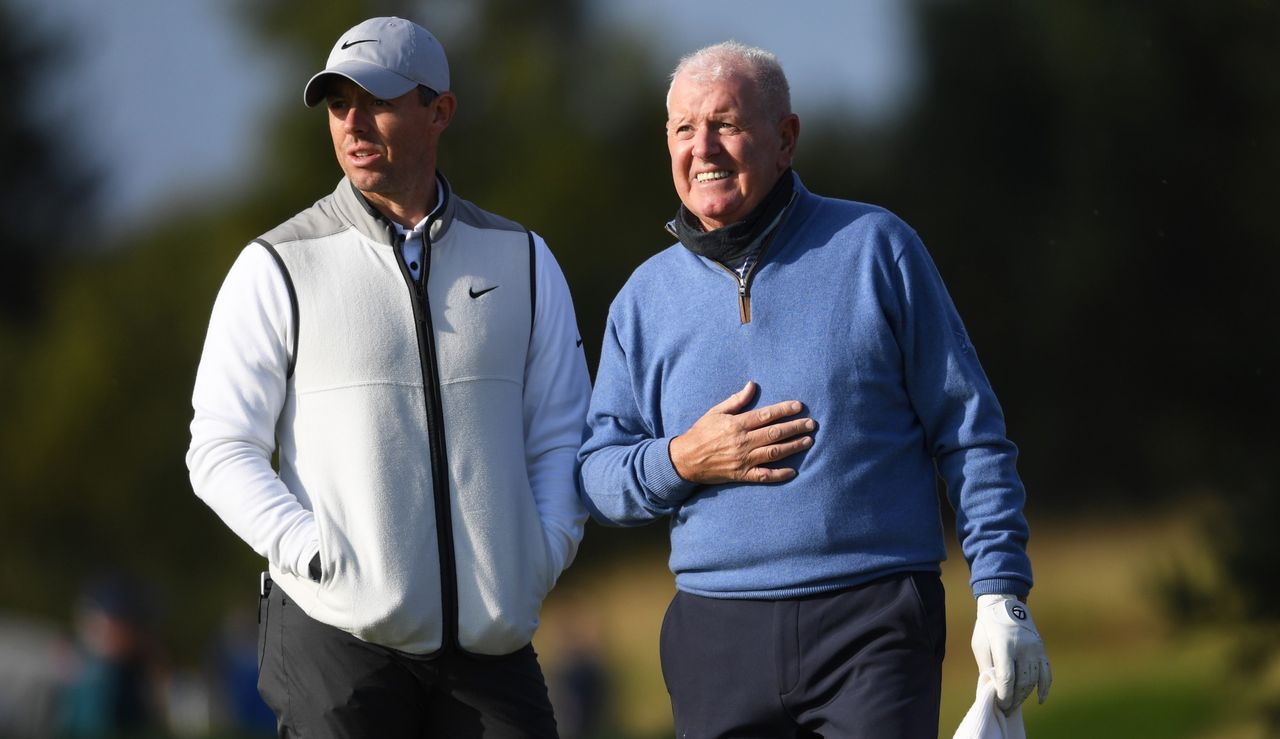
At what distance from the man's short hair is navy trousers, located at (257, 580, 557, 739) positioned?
1251 millimetres

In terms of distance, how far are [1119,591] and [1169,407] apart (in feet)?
8.35

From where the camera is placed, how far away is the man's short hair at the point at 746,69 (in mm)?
3381

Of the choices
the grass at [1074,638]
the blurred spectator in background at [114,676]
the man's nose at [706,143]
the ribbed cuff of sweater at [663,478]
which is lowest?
the grass at [1074,638]

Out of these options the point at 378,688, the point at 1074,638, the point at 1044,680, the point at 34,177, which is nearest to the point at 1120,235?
the point at 1074,638

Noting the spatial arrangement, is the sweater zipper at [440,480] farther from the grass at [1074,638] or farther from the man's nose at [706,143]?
the grass at [1074,638]

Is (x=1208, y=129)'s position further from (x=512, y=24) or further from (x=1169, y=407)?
(x=512, y=24)

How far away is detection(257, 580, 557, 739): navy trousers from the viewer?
330 cm

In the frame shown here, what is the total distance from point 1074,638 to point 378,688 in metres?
11.9

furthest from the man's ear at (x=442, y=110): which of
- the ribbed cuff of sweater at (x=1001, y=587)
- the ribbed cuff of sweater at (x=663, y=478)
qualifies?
the ribbed cuff of sweater at (x=1001, y=587)

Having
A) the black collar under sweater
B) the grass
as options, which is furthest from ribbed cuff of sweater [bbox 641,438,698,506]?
the grass

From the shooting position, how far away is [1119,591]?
46.7 feet

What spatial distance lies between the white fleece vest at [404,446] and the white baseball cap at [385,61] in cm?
26

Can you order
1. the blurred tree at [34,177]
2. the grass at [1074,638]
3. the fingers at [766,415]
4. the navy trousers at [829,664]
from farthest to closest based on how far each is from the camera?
the blurred tree at [34,177]
the grass at [1074,638]
the fingers at [766,415]
the navy trousers at [829,664]

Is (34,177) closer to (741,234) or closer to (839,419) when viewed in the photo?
(741,234)
